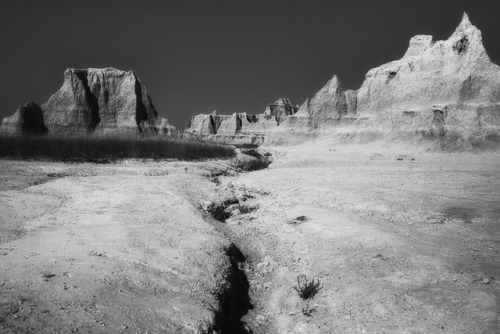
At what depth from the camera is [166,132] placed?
76562 millimetres

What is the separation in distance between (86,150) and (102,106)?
4663cm

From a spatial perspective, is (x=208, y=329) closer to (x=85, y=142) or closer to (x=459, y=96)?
(x=85, y=142)

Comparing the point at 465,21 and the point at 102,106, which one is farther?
the point at 102,106

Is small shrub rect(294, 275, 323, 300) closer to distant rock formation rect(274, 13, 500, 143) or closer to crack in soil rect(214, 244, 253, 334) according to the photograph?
crack in soil rect(214, 244, 253, 334)

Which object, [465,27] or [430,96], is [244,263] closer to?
[430,96]

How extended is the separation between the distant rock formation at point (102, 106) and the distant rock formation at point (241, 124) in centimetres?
4134

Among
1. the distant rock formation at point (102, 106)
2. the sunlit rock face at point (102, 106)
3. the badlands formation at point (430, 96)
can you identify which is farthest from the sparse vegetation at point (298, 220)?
the sunlit rock face at point (102, 106)

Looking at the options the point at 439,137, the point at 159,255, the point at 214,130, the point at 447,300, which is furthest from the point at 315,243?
the point at 214,130

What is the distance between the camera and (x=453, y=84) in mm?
49375

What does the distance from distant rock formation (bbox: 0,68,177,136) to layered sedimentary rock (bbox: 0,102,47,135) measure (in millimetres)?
1124

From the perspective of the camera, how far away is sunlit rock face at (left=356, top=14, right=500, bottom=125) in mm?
45375

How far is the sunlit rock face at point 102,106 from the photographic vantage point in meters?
68.1

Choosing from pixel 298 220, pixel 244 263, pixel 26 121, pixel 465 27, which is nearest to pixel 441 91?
pixel 465 27

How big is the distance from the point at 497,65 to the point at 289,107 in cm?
13241
